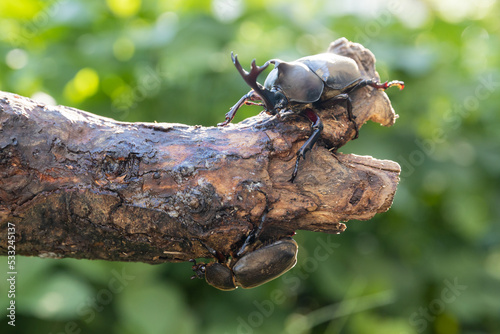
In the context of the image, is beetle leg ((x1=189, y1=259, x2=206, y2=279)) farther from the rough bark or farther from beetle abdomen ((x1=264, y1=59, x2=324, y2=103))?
beetle abdomen ((x1=264, y1=59, x2=324, y2=103))

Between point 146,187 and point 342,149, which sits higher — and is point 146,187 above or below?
above

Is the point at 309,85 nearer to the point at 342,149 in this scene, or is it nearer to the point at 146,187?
the point at 146,187

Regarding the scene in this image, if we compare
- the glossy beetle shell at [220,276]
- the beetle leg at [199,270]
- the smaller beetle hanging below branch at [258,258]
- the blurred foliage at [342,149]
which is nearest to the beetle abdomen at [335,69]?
the smaller beetle hanging below branch at [258,258]

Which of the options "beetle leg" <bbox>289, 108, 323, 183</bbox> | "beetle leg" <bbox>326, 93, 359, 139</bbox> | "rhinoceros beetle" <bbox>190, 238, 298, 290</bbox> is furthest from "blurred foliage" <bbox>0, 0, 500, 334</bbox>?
"beetle leg" <bbox>289, 108, 323, 183</bbox>

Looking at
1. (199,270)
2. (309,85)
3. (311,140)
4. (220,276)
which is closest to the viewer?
(311,140)

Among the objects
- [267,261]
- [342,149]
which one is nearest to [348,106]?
[267,261]

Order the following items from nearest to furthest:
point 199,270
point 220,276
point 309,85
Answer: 1. point 309,85
2. point 220,276
3. point 199,270

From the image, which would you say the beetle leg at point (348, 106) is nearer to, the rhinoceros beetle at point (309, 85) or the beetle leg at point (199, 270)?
the rhinoceros beetle at point (309, 85)
